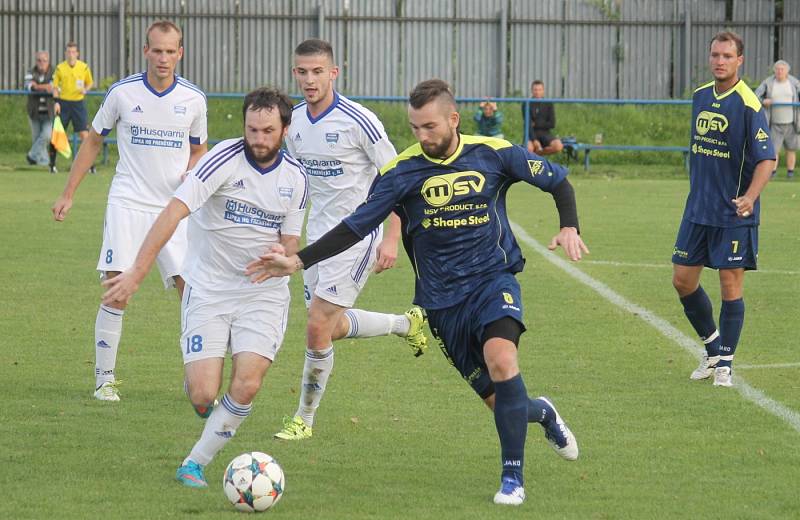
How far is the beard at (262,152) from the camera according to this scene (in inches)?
237

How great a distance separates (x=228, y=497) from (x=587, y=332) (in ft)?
16.2

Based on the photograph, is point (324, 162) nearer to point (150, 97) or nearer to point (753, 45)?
point (150, 97)

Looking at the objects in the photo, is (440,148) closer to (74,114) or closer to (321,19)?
(74,114)

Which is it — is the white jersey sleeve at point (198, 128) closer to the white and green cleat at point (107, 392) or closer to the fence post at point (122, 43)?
the white and green cleat at point (107, 392)

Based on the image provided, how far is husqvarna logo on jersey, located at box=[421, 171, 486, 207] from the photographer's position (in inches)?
231

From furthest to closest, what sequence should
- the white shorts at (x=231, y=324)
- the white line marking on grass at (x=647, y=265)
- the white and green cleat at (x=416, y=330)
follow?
the white line marking on grass at (x=647, y=265)
the white and green cleat at (x=416, y=330)
the white shorts at (x=231, y=324)

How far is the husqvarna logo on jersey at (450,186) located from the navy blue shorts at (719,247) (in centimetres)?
283

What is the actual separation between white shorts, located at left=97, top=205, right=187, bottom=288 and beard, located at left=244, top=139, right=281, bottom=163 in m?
1.79

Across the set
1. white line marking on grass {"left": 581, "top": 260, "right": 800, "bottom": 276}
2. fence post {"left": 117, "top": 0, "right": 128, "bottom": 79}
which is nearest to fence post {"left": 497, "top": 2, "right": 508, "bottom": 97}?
fence post {"left": 117, "top": 0, "right": 128, "bottom": 79}

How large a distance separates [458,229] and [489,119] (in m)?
18.9

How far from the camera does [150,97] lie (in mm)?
7977

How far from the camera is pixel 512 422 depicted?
5625mm

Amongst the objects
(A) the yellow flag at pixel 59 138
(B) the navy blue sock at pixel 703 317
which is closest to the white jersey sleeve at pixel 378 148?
(B) the navy blue sock at pixel 703 317

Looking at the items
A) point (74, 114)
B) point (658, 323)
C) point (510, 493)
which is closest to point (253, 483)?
point (510, 493)
